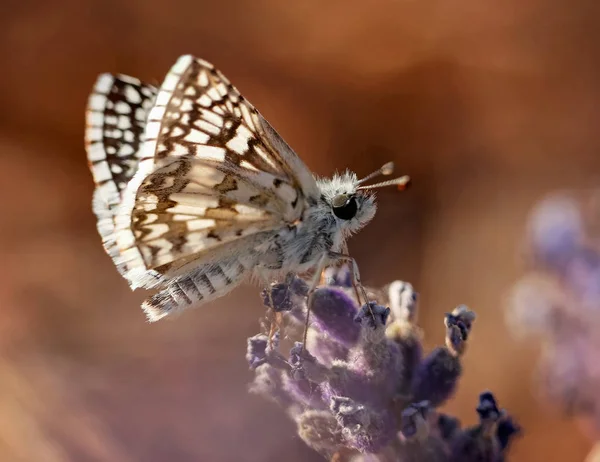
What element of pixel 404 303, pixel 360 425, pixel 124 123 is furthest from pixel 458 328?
pixel 124 123

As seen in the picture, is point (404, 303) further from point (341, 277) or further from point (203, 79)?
point (203, 79)

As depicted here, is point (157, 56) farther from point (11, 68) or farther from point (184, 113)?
point (184, 113)

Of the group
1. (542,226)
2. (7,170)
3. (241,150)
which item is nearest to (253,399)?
(241,150)

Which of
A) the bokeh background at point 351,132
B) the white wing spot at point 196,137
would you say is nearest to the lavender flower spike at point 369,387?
the white wing spot at point 196,137

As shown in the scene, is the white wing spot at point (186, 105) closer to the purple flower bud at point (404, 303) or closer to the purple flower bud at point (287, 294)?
the purple flower bud at point (287, 294)

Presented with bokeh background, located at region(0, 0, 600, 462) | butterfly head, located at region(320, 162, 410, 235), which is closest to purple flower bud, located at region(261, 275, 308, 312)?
butterfly head, located at region(320, 162, 410, 235)
